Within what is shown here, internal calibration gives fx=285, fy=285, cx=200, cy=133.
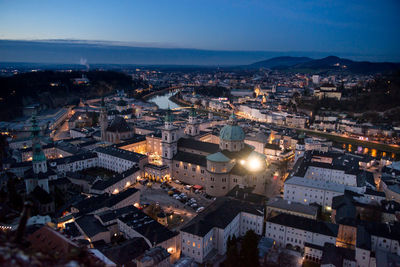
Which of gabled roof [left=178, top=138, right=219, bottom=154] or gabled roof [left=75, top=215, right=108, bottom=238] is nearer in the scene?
gabled roof [left=75, top=215, right=108, bottom=238]

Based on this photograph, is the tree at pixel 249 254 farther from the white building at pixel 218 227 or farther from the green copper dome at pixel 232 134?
the green copper dome at pixel 232 134

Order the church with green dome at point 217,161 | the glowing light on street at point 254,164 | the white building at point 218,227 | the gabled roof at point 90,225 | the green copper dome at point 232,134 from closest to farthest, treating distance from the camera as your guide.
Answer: the white building at point 218,227 < the gabled roof at point 90,225 < the church with green dome at point 217,161 < the glowing light on street at point 254,164 < the green copper dome at point 232,134

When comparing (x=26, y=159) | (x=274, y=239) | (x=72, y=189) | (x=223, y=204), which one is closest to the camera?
(x=274, y=239)

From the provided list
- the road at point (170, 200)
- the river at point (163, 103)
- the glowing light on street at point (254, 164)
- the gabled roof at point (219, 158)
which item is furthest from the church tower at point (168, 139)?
the river at point (163, 103)

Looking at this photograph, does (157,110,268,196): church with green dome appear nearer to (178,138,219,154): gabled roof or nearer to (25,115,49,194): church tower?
(178,138,219,154): gabled roof

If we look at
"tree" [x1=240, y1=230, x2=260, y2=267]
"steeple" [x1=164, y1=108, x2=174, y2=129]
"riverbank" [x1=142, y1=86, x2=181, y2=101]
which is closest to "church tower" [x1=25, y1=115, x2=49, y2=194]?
"steeple" [x1=164, y1=108, x2=174, y2=129]

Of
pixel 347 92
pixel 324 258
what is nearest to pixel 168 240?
pixel 324 258

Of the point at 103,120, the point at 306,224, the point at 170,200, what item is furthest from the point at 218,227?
the point at 103,120

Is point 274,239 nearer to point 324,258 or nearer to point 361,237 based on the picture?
point 324,258

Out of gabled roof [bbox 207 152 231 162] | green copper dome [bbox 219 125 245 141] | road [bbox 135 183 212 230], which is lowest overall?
road [bbox 135 183 212 230]

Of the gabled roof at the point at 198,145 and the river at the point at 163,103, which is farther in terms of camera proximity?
the river at the point at 163,103

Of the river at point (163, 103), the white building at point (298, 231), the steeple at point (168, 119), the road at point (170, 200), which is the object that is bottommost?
the river at point (163, 103)
